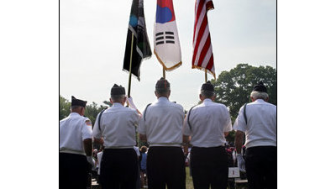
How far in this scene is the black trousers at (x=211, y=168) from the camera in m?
5.76

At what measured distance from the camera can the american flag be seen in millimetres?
8328

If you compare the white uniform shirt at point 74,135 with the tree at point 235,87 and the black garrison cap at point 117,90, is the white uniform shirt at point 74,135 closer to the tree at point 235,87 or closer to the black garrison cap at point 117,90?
the black garrison cap at point 117,90

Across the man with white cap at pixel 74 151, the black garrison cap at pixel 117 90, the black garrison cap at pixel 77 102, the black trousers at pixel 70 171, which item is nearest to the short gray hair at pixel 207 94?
the black garrison cap at pixel 117 90

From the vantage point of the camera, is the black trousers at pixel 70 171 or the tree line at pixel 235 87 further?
the tree line at pixel 235 87

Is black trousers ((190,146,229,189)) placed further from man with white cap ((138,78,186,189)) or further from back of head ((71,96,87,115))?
back of head ((71,96,87,115))

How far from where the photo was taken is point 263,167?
5.69 m

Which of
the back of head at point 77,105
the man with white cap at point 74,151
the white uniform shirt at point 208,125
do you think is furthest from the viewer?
the back of head at point 77,105

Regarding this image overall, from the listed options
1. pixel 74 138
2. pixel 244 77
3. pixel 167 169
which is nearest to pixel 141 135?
pixel 167 169

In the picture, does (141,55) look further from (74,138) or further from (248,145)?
(248,145)

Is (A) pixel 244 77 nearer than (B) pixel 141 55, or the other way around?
(B) pixel 141 55

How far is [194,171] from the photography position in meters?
5.86

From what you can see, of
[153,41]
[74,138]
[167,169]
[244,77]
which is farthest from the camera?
[244,77]

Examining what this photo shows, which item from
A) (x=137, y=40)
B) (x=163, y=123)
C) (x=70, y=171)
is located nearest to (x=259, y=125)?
(x=163, y=123)
